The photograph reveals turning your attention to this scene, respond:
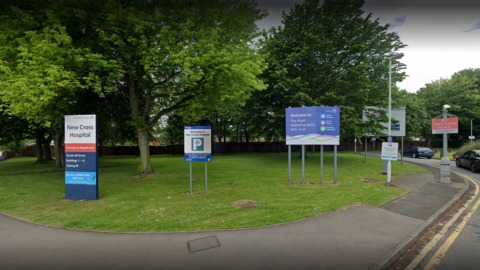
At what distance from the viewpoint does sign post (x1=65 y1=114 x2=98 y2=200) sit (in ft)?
27.0

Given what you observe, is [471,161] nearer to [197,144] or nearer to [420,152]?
[420,152]

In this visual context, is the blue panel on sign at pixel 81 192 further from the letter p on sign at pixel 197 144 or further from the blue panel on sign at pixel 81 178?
the letter p on sign at pixel 197 144

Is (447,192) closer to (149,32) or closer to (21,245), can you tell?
(21,245)

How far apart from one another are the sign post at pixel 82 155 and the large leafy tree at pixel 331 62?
11718 mm

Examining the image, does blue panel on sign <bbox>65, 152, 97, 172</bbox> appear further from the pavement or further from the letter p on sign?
the letter p on sign

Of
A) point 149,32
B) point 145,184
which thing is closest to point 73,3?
point 149,32

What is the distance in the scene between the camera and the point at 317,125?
10.1m

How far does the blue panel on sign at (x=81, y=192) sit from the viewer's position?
8258 mm

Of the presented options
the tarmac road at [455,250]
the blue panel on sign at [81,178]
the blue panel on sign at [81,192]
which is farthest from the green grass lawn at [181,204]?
the tarmac road at [455,250]

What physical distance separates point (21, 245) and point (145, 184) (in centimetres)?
645

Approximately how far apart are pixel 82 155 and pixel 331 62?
17.3 m

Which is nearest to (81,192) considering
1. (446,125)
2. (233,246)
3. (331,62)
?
(233,246)

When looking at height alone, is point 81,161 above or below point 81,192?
above

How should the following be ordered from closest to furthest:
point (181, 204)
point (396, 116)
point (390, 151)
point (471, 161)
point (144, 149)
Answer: point (181, 204) < point (390, 151) < point (144, 149) < point (471, 161) < point (396, 116)
